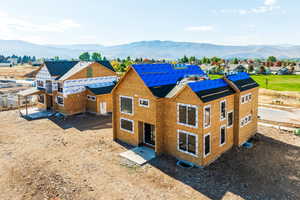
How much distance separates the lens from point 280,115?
3403 cm

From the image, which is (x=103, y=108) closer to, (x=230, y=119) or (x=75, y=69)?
(x=75, y=69)

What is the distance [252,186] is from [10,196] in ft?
51.2

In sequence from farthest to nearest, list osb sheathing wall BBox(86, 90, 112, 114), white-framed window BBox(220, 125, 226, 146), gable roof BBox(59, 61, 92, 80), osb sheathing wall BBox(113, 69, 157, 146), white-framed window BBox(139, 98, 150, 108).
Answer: gable roof BBox(59, 61, 92, 80), osb sheathing wall BBox(86, 90, 112, 114), white-framed window BBox(139, 98, 150, 108), osb sheathing wall BBox(113, 69, 157, 146), white-framed window BBox(220, 125, 226, 146)

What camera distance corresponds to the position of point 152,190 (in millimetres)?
14680

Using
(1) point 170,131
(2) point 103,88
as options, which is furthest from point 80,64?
(1) point 170,131

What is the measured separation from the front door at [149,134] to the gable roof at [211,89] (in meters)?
5.82

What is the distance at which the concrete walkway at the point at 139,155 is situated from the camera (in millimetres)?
18820

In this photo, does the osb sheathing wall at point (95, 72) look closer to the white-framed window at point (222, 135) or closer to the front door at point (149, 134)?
the front door at point (149, 134)

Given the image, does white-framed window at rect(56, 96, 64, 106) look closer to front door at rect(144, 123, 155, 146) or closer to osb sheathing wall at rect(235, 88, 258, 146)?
front door at rect(144, 123, 155, 146)

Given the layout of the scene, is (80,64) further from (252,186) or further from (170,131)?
(252,186)

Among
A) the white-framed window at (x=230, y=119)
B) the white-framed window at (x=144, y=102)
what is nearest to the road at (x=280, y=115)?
the white-framed window at (x=230, y=119)

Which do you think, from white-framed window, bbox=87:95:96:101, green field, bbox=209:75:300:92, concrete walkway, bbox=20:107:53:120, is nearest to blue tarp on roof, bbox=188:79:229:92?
white-framed window, bbox=87:95:96:101

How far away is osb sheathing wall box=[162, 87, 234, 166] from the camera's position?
17.2m

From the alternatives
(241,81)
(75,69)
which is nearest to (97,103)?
(75,69)
